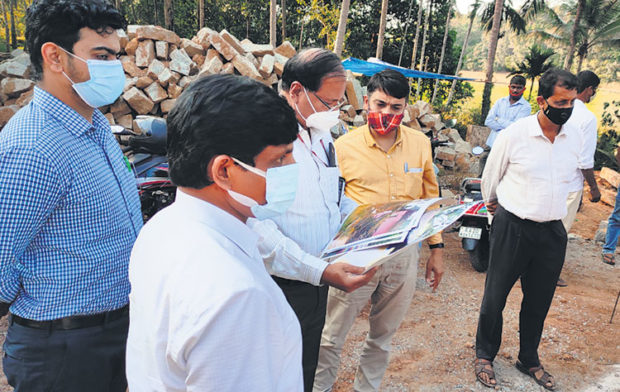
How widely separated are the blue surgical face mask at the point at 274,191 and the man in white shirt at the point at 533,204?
2.02 meters

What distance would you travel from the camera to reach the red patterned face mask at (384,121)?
7.85 ft

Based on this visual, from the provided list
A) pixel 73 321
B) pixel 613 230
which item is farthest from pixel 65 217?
pixel 613 230

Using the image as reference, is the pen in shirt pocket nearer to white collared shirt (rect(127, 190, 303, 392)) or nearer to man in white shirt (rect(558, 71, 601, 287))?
white collared shirt (rect(127, 190, 303, 392))

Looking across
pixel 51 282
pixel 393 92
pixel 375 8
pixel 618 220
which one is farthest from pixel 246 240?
pixel 375 8

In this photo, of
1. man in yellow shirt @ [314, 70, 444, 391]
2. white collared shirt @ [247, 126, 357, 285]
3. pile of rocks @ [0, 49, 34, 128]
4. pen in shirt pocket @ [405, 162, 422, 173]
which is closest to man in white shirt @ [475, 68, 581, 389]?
man in yellow shirt @ [314, 70, 444, 391]

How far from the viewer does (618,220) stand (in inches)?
211

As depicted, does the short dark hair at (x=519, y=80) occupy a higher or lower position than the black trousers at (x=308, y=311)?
higher

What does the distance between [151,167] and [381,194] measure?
2.88 m

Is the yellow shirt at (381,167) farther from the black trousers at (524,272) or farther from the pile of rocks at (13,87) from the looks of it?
the pile of rocks at (13,87)

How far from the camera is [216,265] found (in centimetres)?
78

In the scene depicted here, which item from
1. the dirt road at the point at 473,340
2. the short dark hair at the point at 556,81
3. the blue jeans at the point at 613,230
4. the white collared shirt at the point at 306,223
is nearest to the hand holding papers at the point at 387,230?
the white collared shirt at the point at 306,223

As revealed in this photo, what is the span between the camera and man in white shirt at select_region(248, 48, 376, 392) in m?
1.75

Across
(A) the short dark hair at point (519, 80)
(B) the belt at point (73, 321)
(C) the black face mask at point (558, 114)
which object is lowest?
(B) the belt at point (73, 321)

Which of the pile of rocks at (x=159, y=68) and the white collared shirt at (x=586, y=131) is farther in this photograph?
the pile of rocks at (x=159, y=68)
